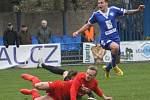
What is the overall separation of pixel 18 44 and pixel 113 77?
7085mm

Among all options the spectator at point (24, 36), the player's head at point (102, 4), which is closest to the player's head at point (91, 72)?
the player's head at point (102, 4)

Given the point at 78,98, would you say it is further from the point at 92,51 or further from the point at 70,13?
the point at 70,13

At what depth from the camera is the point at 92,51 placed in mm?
24641

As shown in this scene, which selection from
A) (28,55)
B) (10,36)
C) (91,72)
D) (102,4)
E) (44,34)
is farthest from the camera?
(44,34)

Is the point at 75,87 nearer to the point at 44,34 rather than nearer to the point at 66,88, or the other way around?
the point at 66,88

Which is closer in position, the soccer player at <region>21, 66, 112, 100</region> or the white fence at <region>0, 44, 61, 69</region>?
the soccer player at <region>21, 66, 112, 100</region>

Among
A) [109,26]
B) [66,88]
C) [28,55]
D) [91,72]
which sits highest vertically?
[109,26]

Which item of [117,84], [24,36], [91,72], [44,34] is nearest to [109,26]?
[117,84]

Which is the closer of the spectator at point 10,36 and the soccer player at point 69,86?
the soccer player at point 69,86

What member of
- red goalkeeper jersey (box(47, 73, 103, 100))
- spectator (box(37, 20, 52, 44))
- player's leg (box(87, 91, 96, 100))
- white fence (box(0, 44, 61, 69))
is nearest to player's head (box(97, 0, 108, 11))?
player's leg (box(87, 91, 96, 100))

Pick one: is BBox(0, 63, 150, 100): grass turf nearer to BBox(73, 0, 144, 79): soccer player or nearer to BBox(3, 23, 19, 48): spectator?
BBox(73, 0, 144, 79): soccer player

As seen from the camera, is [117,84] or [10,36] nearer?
[117,84]

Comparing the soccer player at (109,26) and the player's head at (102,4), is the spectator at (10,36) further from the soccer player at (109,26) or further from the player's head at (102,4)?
the player's head at (102,4)

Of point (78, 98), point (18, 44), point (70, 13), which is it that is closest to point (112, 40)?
point (78, 98)
